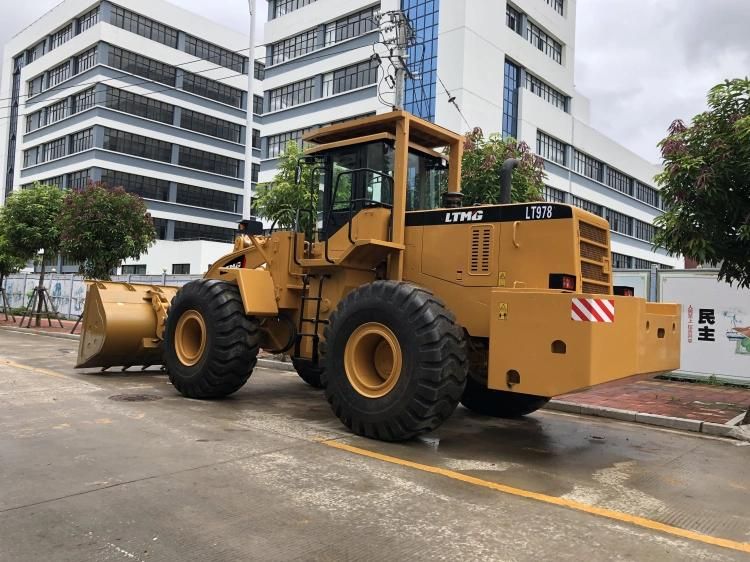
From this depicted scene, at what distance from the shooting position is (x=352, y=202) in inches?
305

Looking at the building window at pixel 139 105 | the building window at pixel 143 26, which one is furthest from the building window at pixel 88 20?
the building window at pixel 139 105

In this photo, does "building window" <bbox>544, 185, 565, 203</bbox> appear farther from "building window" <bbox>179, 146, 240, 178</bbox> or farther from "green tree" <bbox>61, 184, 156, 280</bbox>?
"green tree" <bbox>61, 184, 156, 280</bbox>

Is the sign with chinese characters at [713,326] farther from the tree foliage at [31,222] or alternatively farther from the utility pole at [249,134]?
the tree foliage at [31,222]


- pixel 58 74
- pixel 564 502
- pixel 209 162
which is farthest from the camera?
pixel 209 162

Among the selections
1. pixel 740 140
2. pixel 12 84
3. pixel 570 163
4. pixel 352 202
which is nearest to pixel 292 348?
pixel 352 202

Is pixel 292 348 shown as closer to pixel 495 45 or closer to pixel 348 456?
pixel 348 456

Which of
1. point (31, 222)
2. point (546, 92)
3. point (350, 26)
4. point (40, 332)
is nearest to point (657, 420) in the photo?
point (40, 332)

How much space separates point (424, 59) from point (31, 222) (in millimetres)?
22830

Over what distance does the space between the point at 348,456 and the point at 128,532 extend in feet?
7.84

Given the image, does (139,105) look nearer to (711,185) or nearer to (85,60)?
(85,60)

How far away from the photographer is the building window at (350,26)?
3950 cm

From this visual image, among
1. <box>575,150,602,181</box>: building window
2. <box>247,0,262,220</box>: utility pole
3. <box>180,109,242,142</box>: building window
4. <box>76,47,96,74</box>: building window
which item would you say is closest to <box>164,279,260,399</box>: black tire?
<box>247,0,262,220</box>: utility pole

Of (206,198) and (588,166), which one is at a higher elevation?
(588,166)

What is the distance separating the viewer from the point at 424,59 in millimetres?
36344
